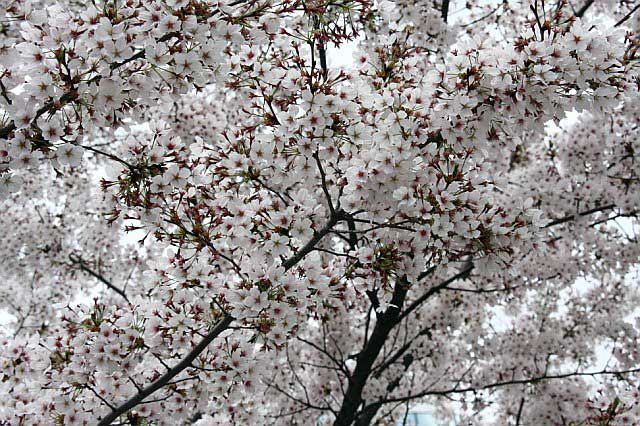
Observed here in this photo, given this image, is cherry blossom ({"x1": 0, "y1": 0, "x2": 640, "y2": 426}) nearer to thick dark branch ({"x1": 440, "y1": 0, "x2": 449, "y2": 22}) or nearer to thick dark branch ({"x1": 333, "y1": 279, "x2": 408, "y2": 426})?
thick dark branch ({"x1": 333, "y1": 279, "x2": 408, "y2": 426})

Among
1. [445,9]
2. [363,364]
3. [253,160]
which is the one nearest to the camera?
[253,160]

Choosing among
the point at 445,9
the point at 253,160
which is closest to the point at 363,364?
the point at 253,160

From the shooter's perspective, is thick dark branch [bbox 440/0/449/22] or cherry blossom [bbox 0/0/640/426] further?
thick dark branch [bbox 440/0/449/22]

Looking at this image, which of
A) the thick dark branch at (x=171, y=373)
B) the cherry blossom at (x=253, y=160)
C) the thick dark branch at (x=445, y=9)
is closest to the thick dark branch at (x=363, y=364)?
the cherry blossom at (x=253, y=160)

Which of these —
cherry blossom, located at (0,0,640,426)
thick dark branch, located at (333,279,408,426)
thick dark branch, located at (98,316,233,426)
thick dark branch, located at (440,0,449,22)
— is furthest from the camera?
thick dark branch, located at (440,0,449,22)

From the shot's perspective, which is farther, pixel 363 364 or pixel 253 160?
pixel 363 364

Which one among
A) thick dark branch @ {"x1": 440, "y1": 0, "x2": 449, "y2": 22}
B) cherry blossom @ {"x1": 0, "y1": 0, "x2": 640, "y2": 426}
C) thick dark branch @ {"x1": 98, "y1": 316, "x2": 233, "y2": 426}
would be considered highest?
thick dark branch @ {"x1": 440, "y1": 0, "x2": 449, "y2": 22}

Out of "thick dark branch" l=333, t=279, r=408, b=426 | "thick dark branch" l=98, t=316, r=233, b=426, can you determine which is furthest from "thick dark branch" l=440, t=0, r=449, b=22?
"thick dark branch" l=98, t=316, r=233, b=426

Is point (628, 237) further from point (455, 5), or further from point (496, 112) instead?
point (496, 112)

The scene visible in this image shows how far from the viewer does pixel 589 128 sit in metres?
7.52

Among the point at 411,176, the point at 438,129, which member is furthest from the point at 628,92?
the point at 411,176

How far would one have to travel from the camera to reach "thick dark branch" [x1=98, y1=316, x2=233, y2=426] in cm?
379

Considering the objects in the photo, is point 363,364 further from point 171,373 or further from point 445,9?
point 445,9

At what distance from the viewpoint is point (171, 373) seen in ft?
12.9
